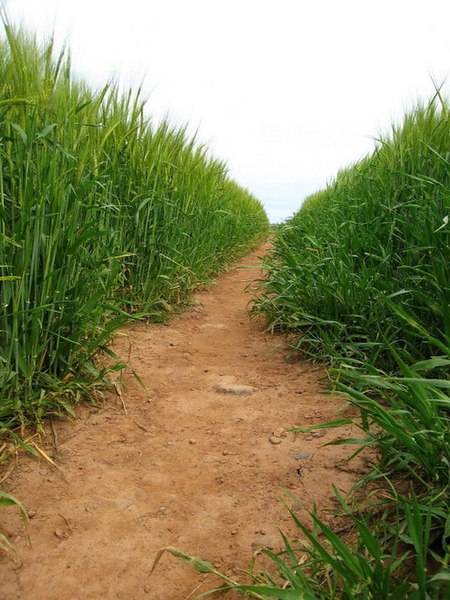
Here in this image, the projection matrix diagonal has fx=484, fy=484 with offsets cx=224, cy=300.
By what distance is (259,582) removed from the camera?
936mm

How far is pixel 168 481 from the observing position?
4.32 feet

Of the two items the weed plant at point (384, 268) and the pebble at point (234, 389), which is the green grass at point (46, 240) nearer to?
the pebble at point (234, 389)

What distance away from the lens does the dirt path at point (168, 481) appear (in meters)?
1.01

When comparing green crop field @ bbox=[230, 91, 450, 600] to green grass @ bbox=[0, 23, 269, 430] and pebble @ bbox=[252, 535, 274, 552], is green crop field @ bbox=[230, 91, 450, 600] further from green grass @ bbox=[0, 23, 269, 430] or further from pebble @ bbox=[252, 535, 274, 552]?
green grass @ bbox=[0, 23, 269, 430]

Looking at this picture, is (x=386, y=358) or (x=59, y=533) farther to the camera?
(x=386, y=358)

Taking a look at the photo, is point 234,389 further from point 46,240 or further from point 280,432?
point 46,240

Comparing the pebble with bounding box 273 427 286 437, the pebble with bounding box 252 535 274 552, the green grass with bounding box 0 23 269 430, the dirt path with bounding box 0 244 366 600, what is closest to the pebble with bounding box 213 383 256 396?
the dirt path with bounding box 0 244 366 600

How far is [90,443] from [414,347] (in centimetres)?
114

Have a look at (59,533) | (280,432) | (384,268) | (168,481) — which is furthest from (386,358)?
(59,533)

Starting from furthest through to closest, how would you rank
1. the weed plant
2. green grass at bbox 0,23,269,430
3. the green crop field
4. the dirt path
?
the weed plant → green grass at bbox 0,23,269,430 → the dirt path → the green crop field

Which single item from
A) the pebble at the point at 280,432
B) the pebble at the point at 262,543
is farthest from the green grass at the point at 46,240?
the pebble at the point at 262,543

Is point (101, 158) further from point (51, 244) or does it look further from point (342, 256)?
point (342, 256)

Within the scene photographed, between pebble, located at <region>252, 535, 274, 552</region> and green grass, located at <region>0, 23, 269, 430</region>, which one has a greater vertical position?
green grass, located at <region>0, 23, 269, 430</region>

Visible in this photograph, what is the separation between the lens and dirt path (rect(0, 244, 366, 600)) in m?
1.01
